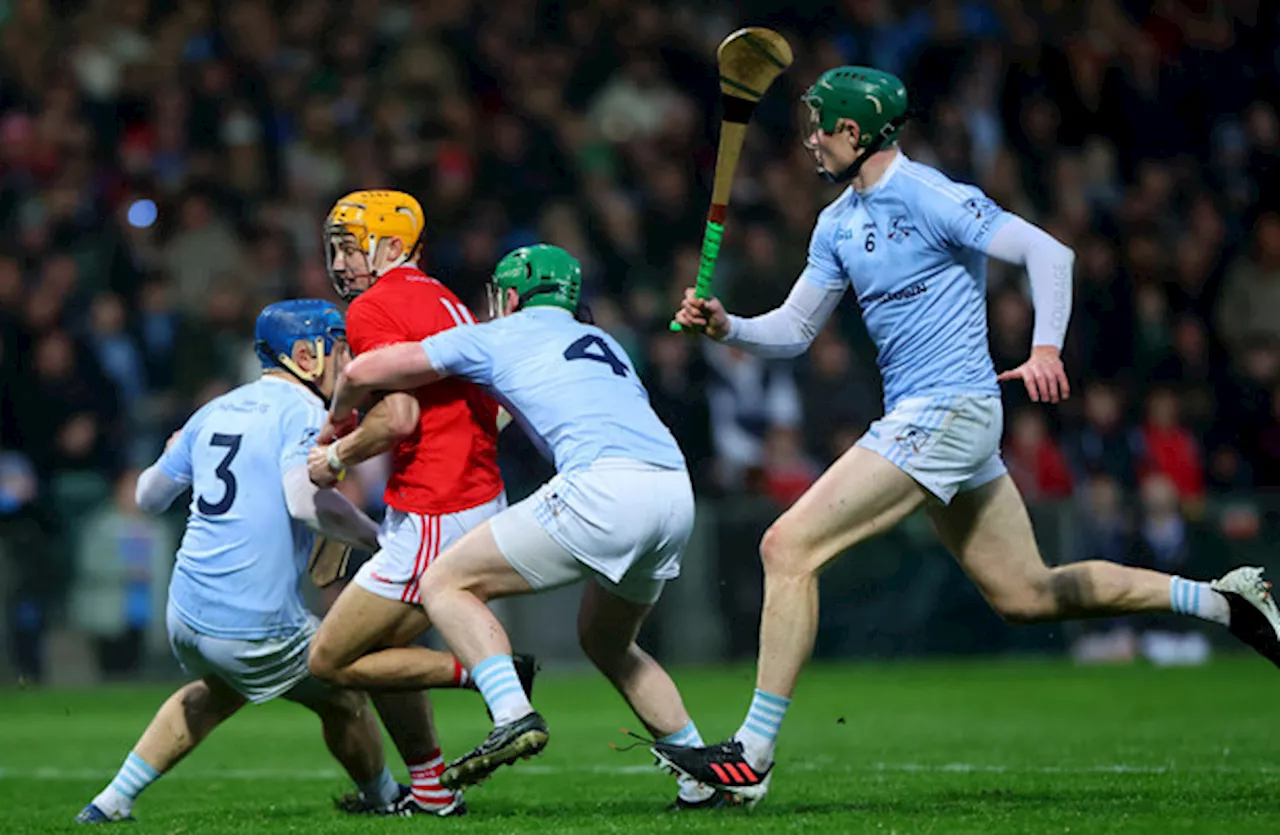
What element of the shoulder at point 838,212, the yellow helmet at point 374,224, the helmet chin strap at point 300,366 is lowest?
the helmet chin strap at point 300,366

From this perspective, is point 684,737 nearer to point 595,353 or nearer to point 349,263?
point 595,353

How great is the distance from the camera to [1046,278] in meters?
7.16

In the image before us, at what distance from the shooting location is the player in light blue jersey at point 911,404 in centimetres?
721

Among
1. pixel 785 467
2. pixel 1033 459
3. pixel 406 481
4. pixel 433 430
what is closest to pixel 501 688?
pixel 406 481

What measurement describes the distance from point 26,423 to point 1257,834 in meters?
11.3

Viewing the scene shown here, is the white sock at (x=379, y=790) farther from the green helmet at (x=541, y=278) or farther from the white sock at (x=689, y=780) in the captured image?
the green helmet at (x=541, y=278)

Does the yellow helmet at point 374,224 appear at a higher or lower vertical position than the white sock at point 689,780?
higher

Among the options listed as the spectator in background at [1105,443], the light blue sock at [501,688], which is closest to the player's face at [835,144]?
the light blue sock at [501,688]

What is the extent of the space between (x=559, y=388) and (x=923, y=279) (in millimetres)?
1491

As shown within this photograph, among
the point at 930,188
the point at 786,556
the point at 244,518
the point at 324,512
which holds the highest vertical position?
the point at 930,188

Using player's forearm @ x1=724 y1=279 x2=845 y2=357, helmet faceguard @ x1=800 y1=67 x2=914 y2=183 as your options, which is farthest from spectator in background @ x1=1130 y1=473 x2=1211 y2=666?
helmet faceguard @ x1=800 y1=67 x2=914 y2=183

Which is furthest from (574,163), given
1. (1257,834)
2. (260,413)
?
(1257,834)

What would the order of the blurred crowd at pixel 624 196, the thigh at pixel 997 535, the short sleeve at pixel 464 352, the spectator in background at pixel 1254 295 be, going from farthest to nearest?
the spectator in background at pixel 1254 295 < the blurred crowd at pixel 624 196 < the thigh at pixel 997 535 < the short sleeve at pixel 464 352

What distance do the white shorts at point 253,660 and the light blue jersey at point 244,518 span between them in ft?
0.11
